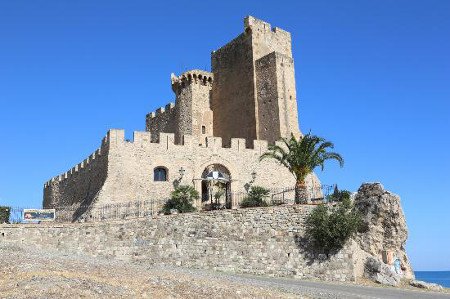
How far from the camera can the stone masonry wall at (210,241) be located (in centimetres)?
2328

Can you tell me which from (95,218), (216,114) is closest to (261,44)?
(216,114)

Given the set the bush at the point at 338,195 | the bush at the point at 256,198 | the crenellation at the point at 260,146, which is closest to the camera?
the bush at the point at 338,195

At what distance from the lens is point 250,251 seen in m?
23.9

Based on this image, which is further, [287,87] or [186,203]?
[287,87]

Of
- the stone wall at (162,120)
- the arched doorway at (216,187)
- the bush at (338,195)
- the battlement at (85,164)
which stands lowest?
the bush at (338,195)

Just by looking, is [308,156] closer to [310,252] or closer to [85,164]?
[310,252]

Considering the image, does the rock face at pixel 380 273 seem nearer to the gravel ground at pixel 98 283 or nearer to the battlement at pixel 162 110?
the gravel ground at pixel 98 283

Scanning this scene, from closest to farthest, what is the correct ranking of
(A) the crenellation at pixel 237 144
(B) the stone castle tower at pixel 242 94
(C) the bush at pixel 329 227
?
(C) the bush at pixel 329 227, (A) the crenellation at pixel 237 144, (B) the stone castle tower at pixel 242 94

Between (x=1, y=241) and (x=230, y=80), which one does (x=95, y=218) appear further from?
(x=230, y=80)

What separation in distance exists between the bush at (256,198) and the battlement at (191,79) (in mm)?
13749

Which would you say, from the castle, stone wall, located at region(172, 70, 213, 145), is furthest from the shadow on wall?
stone wall, located at region(172, 70, 213, 145)

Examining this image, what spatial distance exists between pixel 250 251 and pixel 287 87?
16.4 meters

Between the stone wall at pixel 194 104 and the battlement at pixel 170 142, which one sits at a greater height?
the stone wall at pixel 194 104

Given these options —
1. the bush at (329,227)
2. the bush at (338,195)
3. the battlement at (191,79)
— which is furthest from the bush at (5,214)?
the battlement at (191,79)
